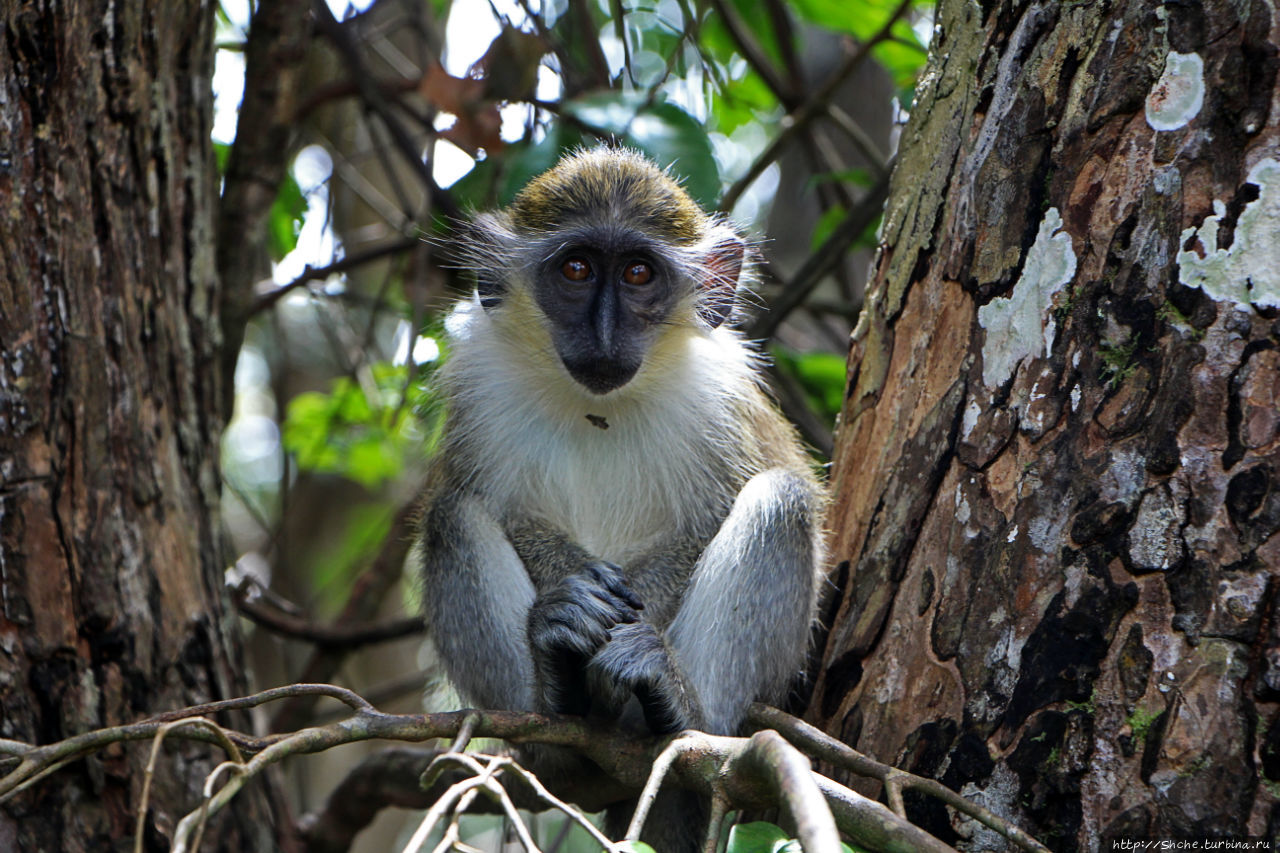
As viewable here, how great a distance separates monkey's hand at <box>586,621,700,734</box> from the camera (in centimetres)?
286

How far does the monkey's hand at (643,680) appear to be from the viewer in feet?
9.39

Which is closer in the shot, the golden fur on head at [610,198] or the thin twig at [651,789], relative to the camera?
the thin twig at [651,789]

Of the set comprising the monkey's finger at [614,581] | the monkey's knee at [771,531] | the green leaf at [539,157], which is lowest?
the monkey's finger at [614,581]

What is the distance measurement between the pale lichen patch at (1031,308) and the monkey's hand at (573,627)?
1109 millimetres

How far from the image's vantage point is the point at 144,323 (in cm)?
325

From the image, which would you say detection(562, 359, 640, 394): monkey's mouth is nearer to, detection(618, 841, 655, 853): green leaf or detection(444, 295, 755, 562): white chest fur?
detection(444, 295, 755, 562): white chest fur

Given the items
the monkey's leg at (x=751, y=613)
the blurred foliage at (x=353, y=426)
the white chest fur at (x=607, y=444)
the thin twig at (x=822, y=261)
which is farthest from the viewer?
the blurred foliage at (x=353, y=426)

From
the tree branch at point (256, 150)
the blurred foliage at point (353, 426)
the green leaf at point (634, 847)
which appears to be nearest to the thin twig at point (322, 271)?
the tree branch at point (256, 150)

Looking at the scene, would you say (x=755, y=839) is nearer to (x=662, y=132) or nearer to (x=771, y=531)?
(x=771, y=531)

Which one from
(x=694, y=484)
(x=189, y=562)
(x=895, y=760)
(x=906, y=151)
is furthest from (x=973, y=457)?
(x=189, y=562)

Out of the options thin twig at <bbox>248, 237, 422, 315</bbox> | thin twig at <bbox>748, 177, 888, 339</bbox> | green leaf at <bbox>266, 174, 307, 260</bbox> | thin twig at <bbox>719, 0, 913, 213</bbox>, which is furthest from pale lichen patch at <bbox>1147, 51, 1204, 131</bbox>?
green leaf at <bbox>266, 174, 307, 260</bbox>

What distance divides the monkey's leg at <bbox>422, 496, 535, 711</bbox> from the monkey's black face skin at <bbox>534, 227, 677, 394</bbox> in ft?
1.85

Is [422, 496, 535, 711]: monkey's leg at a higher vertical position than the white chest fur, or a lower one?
lower

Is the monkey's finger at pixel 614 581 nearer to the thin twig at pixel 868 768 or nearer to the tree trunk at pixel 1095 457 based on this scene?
the thin twig at pixel 868 768
